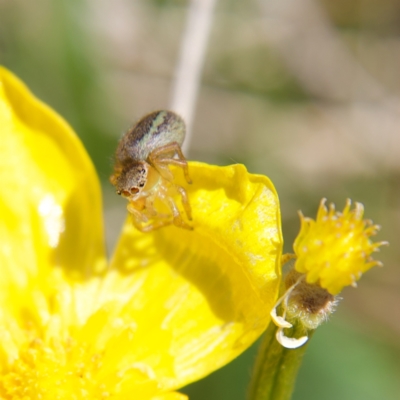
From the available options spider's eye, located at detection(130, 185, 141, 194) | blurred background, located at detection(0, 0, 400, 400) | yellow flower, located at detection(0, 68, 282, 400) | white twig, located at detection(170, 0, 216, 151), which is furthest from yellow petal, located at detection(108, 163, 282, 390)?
blurred background, located at detection(0, 0, 400, 400)

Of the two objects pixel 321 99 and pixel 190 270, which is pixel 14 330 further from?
pixel 321 99

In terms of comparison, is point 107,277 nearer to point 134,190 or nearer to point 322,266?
point 134,190

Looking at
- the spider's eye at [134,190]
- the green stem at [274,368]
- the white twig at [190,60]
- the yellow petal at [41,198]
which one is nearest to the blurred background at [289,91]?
the white twig at [190,60]

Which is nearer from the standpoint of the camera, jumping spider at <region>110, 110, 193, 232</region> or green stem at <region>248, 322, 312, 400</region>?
green stem at <region>248, 322, 312, 400</region>

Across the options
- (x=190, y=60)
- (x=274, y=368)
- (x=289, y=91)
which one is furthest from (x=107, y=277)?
(x=289, y=91)

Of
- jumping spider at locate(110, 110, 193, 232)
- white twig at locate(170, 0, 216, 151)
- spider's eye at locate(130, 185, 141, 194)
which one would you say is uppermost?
white twig at locate(170, 0, 216, 151)

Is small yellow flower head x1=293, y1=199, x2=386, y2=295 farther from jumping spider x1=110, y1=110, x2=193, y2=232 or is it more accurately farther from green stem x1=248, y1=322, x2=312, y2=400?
jumping spider x1=110, y1=110, x2=193, y2=232

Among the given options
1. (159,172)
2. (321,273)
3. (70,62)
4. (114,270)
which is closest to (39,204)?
(114,270)
